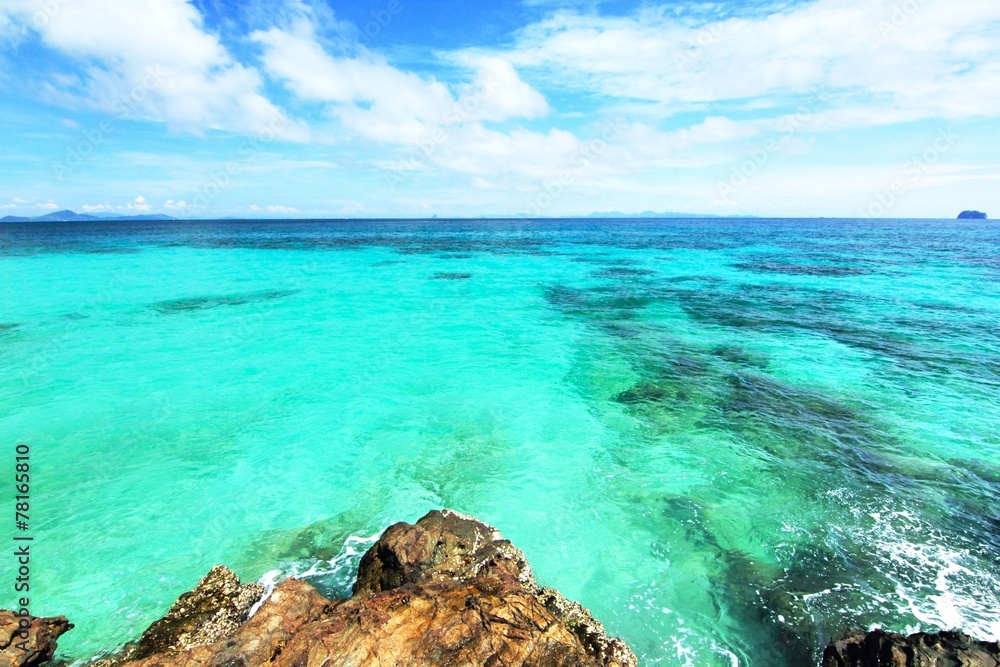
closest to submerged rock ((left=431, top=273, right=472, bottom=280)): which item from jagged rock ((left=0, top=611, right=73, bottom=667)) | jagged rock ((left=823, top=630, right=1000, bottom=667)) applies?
jagged rock ((left=0, top=611, right=73, bottom=667))

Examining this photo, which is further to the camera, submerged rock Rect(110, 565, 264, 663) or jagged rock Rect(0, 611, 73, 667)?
submerged rock Rect(110, 565, 264, 663)

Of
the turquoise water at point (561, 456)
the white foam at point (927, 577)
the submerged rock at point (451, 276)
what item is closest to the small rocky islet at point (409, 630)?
the turquoise water at point (561, 456)

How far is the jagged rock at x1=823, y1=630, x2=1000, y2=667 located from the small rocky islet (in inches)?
0.4

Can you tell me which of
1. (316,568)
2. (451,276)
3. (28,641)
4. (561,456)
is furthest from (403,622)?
(451,276)

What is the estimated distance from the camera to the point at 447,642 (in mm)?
4410

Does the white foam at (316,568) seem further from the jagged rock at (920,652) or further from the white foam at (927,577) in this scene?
the white foam at (927,577)

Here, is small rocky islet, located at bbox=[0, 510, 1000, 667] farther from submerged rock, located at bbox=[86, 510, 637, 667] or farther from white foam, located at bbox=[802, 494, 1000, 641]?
white foam, located at bbox=[802, 494, 1000, 641]

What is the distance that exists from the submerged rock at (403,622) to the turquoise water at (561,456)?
1460mm

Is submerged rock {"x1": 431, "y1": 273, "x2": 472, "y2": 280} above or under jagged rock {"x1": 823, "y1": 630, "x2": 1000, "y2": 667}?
under

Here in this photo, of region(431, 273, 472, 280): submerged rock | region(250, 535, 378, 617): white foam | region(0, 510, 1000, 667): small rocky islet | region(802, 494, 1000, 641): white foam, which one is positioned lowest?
region(802, 494, 1000, 641): white foam

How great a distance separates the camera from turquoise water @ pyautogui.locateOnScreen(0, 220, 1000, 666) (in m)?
7.02

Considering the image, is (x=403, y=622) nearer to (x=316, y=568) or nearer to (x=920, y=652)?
(x=316, y=568)

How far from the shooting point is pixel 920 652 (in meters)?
4.91

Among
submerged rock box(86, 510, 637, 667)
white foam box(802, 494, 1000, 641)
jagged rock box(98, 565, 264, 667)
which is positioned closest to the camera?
submerged rock box(86, 510, 637, 667)
